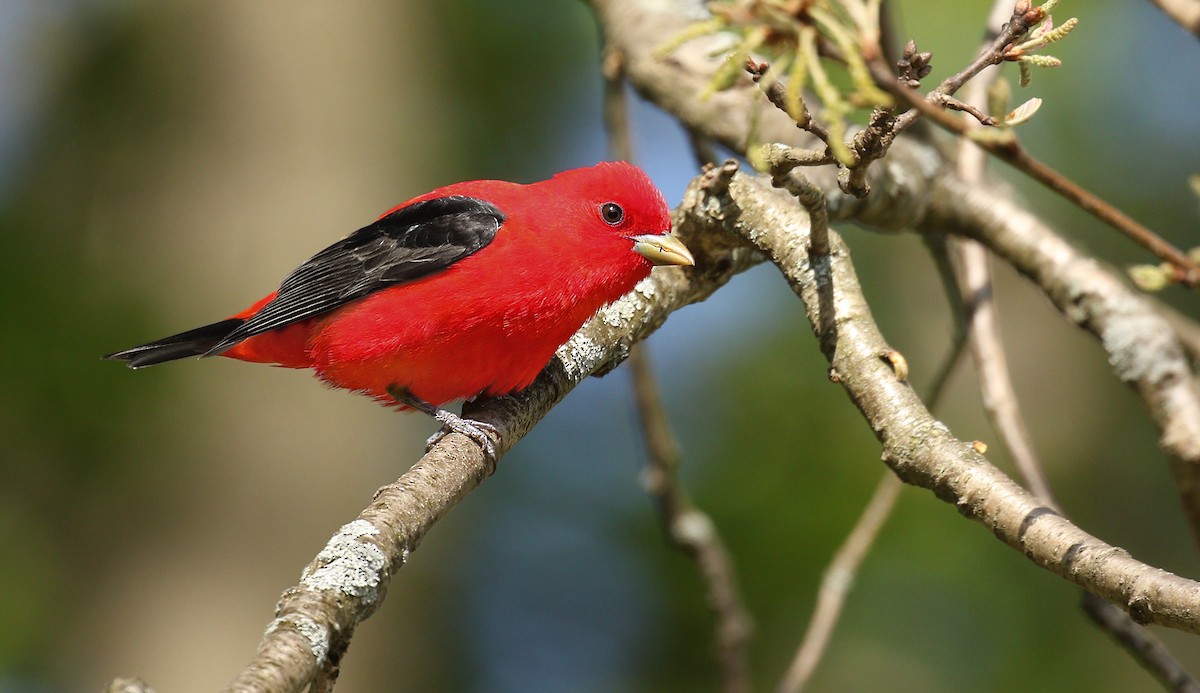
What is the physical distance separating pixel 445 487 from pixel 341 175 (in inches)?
281

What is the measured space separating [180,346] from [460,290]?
1364mm

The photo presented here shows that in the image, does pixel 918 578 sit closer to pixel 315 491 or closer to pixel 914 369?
pixel 914 369

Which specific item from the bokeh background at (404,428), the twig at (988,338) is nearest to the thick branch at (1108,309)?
the twig at (988,338)

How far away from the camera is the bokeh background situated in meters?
7.79

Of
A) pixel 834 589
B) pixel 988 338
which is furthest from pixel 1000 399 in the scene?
pixel 834 589

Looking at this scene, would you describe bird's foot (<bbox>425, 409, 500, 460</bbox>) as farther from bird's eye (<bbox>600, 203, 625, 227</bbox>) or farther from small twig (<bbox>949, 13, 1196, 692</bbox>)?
small twig (<bbox>949, 13, 1196, 692</bbox>)

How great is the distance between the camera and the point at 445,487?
2.83 m

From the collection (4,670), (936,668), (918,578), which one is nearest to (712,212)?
(918,578)

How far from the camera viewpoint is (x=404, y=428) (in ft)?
31.4

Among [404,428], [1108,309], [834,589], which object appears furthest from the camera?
[404,428]

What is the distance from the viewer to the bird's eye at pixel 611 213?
4.21m

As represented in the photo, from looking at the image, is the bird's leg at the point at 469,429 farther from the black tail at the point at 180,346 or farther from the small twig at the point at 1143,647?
the small twig at the point at 1143,647

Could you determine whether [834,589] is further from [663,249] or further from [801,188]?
[801,188]

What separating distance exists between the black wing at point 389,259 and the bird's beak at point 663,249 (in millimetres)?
713
